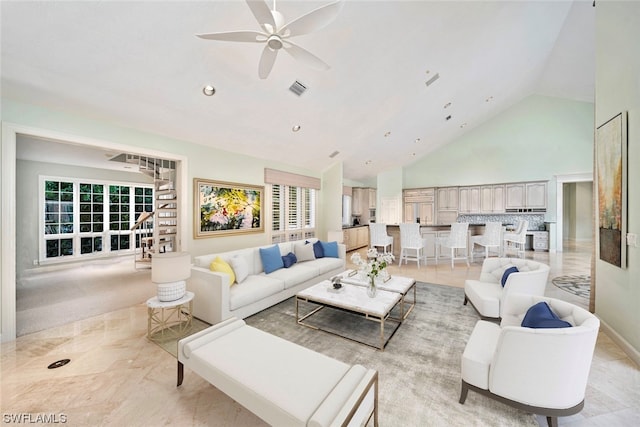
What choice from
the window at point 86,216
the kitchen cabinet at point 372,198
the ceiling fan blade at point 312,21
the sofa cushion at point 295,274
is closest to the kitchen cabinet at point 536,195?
the kitchen cabinet at point 372,198

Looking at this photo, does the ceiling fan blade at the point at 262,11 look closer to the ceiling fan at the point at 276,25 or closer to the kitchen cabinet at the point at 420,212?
the ceiling fan at the point at 276,25

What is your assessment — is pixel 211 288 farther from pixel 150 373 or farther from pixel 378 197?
pixel 378 197

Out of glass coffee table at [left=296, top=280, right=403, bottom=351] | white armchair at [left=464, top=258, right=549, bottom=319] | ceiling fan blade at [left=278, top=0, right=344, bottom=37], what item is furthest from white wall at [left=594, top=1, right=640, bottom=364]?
ceiling fan blade at [left=278, top=0, right=344, bottom=37]

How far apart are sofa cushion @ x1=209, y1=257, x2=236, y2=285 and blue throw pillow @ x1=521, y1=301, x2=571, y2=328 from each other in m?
2.85

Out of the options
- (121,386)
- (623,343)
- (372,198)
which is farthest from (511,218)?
(121,386)

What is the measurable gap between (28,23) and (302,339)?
372cm

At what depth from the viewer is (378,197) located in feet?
32.5

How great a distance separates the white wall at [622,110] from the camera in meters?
→ 2.27

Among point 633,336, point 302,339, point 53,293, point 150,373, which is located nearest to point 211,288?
point 150,373

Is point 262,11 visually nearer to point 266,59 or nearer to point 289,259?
point 266,59

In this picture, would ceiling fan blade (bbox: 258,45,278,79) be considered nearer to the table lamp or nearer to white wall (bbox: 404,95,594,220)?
the table lamp

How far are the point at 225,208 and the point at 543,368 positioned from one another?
4626 millimetres

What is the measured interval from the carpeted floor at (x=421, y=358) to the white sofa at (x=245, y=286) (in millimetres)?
202

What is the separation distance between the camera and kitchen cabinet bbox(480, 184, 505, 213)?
321 inches
